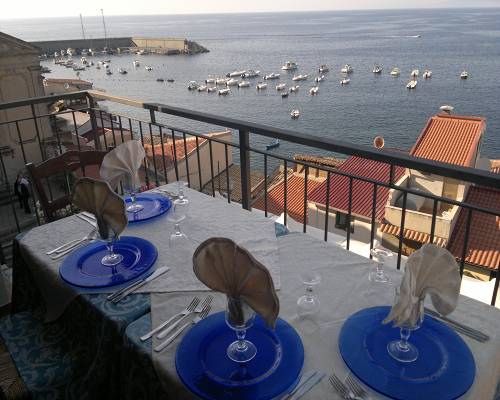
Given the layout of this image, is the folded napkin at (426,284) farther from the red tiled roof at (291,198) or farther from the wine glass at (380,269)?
the red tiled roof at (291,198)

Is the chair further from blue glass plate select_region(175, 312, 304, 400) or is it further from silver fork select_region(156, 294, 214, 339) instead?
blue glass plate select_region(175, 312, 304, 400)

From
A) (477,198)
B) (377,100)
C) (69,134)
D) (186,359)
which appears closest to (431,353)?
(186,359)

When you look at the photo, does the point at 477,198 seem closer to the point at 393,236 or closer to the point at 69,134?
the point at 393,236

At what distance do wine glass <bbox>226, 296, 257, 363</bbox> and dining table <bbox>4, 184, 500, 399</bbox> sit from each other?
16 cm

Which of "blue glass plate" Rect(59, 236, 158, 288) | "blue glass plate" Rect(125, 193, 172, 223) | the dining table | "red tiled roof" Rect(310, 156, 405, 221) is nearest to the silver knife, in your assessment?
the dining table

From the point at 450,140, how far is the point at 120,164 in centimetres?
1578

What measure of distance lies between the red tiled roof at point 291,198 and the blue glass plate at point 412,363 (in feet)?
44.7

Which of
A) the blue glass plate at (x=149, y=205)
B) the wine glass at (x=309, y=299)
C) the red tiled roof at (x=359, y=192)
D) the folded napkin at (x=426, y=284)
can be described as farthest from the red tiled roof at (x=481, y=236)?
the folded napkin at (x=426, y=284)

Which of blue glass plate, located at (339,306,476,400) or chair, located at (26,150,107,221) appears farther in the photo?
chair, located at (26,150,107,221)

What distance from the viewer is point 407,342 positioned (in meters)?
1.19

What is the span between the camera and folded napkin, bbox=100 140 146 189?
2.17 meters

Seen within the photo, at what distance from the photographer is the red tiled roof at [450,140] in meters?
14.6

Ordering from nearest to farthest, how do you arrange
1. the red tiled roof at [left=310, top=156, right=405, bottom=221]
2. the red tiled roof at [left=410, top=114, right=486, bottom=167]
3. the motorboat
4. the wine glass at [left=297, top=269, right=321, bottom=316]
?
the wine glass at [left=297, top=269, right=321, bottom=316] → the red tiled roof at [left=310, top=156, right=405, bottom=221] → the red tiled roof at [left=410, top=114, right=486, bottom=167] → the motorboat

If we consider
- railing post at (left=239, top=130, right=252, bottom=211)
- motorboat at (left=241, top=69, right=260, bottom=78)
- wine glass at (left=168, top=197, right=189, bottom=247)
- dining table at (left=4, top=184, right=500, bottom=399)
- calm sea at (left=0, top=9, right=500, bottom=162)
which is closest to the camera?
dining table at (left=4, top=184, right=500, bottom=399)
